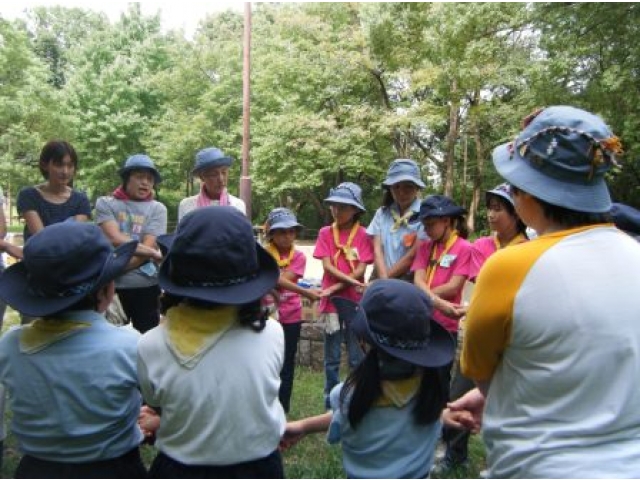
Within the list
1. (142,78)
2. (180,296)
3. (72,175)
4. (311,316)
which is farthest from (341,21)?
(180,296)

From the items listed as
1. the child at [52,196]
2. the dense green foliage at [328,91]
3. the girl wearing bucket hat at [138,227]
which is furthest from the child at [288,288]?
the dense green foliage at [328,91]

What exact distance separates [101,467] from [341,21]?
2106 cm

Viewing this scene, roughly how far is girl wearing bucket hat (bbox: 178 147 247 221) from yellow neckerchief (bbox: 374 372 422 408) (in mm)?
2473

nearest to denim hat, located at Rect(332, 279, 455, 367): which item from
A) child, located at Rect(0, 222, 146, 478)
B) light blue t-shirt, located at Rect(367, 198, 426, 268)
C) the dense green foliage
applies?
child, located at Rect(0, 222, 146, 478)

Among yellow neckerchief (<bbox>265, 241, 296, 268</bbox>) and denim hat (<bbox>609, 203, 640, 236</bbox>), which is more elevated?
denim hat (<bbox>609, 203, 640, 236</bbox>)

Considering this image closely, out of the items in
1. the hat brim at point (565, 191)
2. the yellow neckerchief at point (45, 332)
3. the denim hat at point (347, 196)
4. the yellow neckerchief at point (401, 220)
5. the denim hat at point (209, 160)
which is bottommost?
the yellow neckerchief at point (401, 220)

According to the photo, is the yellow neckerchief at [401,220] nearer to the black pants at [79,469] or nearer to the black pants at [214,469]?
the black pants at [214,469]

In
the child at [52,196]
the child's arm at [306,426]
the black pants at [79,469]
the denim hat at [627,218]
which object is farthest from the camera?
the child at [52,196]

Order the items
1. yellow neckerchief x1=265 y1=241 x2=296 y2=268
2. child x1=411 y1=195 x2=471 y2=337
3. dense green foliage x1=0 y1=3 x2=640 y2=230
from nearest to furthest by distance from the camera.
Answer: child x1=411 y1=195 x2=471 y2=337
yellow neckerchief x1=265 y1=241 x2=296 y2=268
dense green foliage x1=0 y1=3 x2=640 y2=230

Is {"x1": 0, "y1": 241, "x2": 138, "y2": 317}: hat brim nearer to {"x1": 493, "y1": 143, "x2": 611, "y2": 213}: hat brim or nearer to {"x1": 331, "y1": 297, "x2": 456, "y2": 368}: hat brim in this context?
{"x1": 331, "y1": 297, "x2": 456, "y2": 368}: hat brim

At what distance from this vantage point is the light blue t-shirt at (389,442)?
199cm

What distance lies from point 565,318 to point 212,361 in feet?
3.50

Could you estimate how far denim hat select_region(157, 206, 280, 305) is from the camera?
1.78 m

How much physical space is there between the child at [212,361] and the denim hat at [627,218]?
191 centimetres
